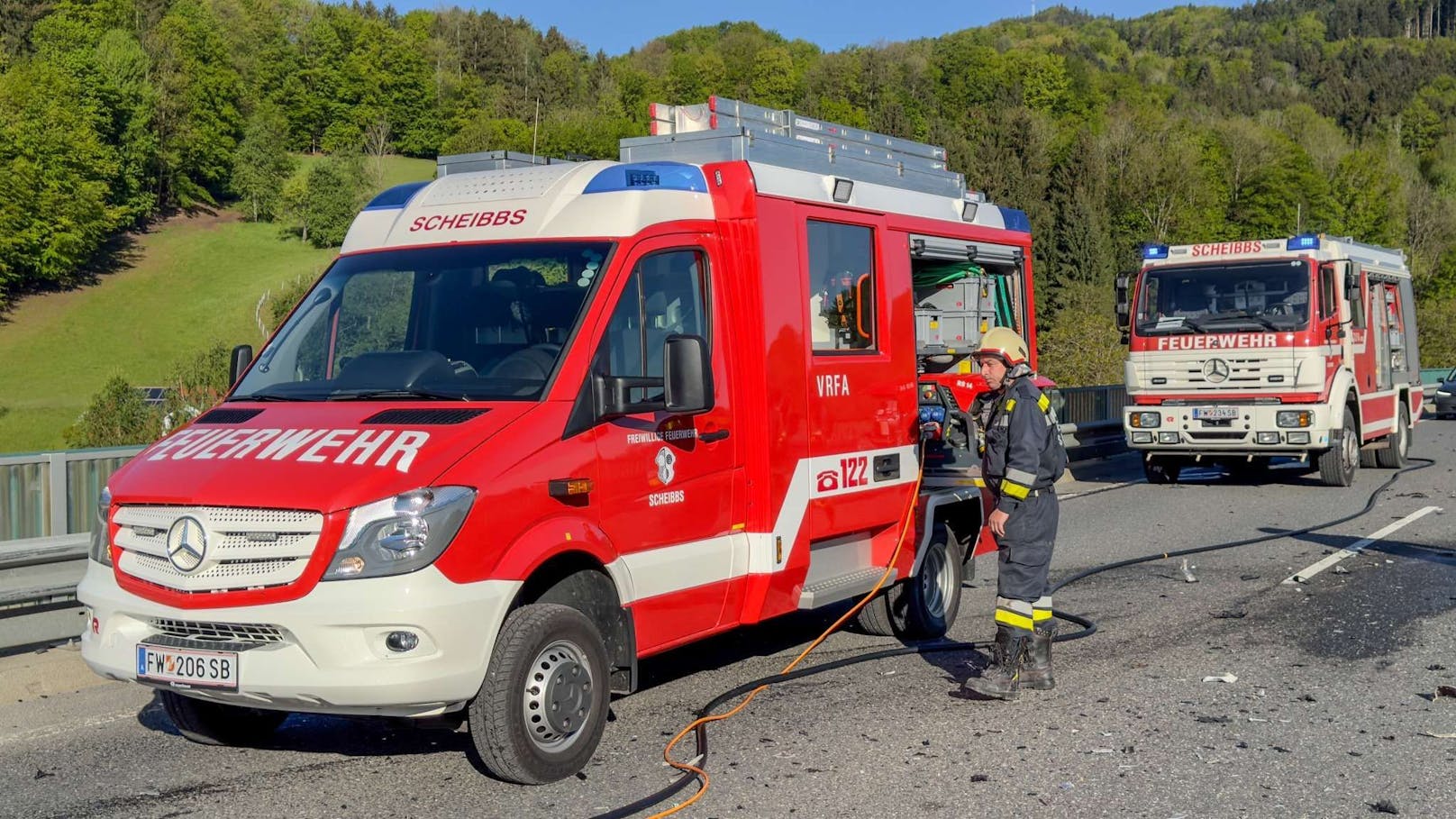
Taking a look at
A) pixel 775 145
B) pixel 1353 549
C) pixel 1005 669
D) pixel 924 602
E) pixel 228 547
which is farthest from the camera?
pixel 1353 549

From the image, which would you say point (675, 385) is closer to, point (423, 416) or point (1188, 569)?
point (423, 416)

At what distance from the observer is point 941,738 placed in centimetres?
639

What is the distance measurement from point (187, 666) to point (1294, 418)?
14.7 m

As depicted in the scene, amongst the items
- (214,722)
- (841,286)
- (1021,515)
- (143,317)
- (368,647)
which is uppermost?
(143,317)

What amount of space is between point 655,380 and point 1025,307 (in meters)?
4.62

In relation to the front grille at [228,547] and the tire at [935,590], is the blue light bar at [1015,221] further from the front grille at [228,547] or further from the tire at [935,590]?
the front grille at [228,547]

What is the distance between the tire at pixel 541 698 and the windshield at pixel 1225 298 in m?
13.4

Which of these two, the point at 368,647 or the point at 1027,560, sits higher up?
the point at 368,647

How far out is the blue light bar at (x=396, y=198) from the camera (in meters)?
7.25

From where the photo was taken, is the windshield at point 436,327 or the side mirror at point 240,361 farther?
the side mirror at point 240,361

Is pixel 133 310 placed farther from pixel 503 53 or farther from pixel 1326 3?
pixel 1326 3

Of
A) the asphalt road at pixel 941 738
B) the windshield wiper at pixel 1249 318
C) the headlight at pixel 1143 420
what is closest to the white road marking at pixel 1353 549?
the asphalt road at pixel 941 738

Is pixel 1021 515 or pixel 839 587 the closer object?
pixel 1021 515

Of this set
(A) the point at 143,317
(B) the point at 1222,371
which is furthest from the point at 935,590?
(A) the point at 143,317
